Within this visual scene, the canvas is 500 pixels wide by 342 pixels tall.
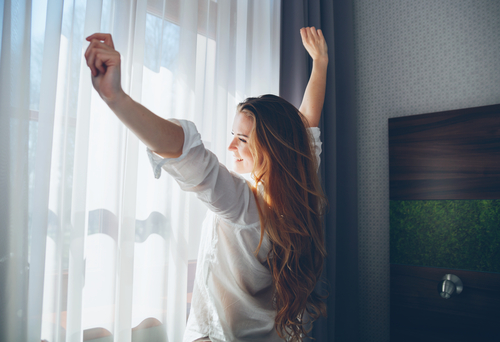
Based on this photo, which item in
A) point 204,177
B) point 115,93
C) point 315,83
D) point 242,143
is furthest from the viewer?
point 315,83

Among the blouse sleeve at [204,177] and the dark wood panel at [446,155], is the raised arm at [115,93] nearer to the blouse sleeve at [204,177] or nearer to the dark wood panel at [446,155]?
the blouse sleeve at [204,177]

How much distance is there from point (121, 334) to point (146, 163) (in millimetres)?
545

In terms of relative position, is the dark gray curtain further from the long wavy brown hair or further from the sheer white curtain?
the long wavy brown hair

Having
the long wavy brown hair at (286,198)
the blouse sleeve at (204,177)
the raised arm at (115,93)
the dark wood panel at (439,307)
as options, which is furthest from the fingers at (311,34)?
the dark wood panel at (439,307)

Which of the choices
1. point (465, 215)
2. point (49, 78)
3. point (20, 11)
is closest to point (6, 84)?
point (49, 78)

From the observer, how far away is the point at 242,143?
0.91 metres

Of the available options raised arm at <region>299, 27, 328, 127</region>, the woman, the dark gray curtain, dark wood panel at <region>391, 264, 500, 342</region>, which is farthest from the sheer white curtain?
dark wood panel at <region>391, 264, 500, 342</region>

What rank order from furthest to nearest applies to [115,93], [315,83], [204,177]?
[315,83] < [204,177] < [115,93]

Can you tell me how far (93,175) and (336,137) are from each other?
1.30 meters

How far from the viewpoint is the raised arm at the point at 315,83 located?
44.6 inches

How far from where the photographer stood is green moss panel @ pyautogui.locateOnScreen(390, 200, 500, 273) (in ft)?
4.29

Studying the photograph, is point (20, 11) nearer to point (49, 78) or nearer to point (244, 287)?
point (49, 78)

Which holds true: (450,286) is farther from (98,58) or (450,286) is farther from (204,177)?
(98,58)

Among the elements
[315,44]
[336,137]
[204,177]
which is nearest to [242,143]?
[204,177]
